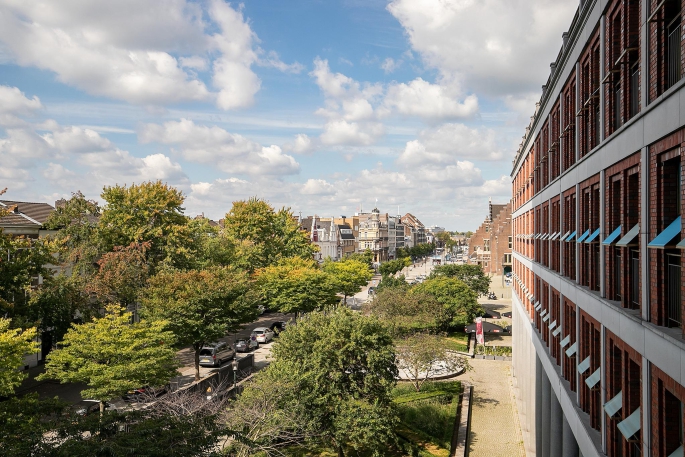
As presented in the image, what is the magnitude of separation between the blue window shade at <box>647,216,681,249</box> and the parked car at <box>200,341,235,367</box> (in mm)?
29849

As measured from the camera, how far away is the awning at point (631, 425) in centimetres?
823

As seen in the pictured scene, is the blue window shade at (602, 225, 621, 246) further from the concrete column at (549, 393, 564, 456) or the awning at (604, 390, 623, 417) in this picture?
the concrete column at (549, 393, 564, 456)

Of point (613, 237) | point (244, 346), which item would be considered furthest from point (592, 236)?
point (244, 346)

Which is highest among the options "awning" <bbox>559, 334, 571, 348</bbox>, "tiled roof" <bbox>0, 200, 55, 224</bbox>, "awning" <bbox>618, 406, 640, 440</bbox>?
"tiled roof" <bbox>0, 200, 55, 224</bbox>

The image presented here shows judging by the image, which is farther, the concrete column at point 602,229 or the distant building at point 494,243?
the distant building at point 494,243

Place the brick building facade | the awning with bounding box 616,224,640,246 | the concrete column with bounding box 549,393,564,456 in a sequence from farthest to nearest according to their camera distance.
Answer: the concrete column with bounding box 549,393,564,456 < the awning with bounding box 616,224,640,246 < the brick building facade

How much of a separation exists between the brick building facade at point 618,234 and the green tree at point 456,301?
25.2 metres

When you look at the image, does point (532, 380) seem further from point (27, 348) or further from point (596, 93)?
point (27, 348)

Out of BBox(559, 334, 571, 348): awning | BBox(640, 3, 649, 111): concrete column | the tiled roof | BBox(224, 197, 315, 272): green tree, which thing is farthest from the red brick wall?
BBox(224, 197, 315, 272): green tree

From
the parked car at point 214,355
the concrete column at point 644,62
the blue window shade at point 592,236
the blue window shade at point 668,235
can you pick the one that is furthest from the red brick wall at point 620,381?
the parked car at point 214,355

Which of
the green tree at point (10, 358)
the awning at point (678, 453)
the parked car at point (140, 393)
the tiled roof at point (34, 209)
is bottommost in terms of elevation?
the parked car at point (140, 393)

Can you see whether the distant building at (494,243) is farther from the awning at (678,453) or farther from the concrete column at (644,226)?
the awning at (678,453)

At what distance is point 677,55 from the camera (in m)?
6.94

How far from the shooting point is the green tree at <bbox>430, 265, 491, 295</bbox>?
191ft
